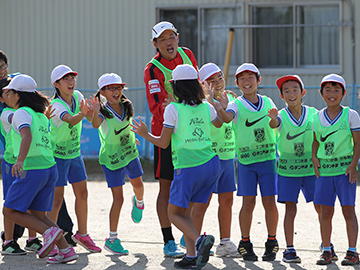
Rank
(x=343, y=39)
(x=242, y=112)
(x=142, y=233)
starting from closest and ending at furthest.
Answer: (x=242, y=112) < (x=142, y=233) < (x=343, y=39)

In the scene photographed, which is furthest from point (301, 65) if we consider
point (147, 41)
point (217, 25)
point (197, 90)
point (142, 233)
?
point (197, 90)

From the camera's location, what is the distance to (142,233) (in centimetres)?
753

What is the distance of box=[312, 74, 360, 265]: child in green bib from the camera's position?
597cm

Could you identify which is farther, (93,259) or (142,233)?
(142,233)

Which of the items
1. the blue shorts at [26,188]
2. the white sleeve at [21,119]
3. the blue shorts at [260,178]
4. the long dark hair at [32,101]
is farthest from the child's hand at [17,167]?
the blue shorts at [260,178]

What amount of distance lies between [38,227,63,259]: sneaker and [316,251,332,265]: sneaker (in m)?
2.24

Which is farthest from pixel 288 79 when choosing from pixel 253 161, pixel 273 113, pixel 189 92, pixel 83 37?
pixel 83 37

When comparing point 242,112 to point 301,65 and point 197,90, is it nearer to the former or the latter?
point 197,90

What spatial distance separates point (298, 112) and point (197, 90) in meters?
1.04

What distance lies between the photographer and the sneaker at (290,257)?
6082 mm

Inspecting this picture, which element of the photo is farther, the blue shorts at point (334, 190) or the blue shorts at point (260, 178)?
the blue shorts at point (260, 178)

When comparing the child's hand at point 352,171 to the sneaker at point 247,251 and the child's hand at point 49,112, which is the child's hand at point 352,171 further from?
the child's hand at point 49,112

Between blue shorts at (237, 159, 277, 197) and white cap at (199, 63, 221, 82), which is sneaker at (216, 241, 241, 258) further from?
white cap at (199, 63, 221, 82)

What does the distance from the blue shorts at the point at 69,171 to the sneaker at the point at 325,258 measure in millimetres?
2386
